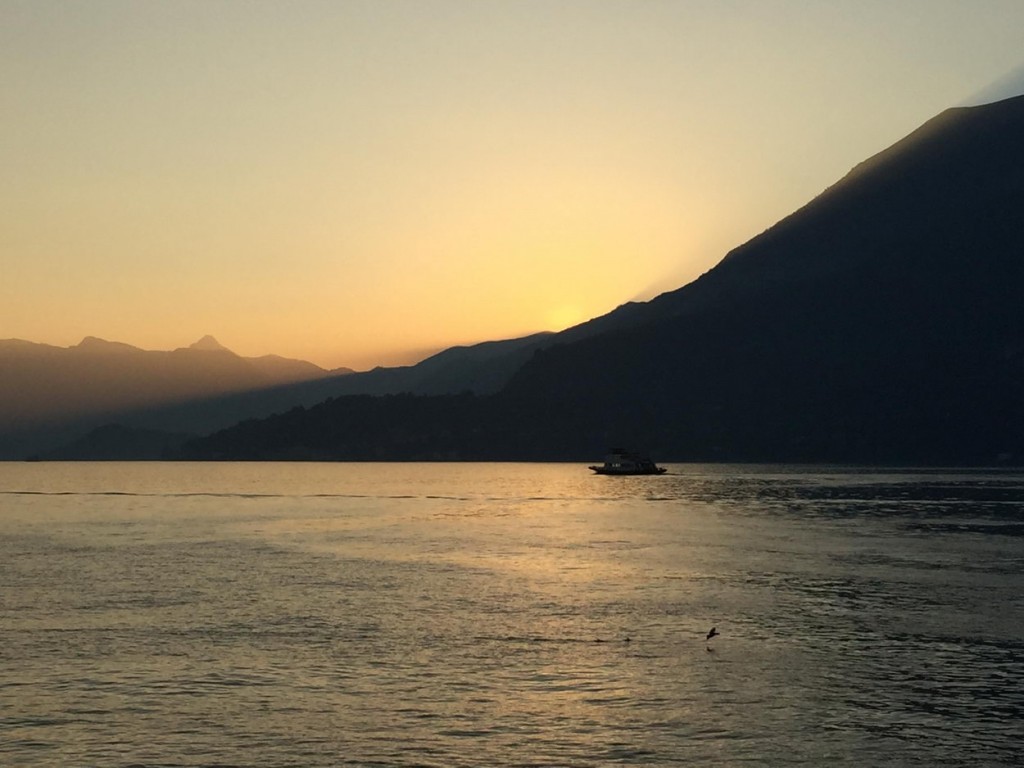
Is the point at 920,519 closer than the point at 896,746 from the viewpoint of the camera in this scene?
No

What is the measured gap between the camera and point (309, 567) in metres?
89.9

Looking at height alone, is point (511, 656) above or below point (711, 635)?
above

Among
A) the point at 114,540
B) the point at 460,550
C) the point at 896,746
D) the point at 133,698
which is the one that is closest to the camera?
the point at 896,746

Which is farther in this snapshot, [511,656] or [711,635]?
[711,635]

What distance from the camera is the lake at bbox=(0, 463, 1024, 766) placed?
3584cm

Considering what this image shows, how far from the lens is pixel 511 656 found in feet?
163

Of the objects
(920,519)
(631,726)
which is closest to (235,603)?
(631,726)

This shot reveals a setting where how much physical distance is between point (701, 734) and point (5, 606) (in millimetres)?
46563

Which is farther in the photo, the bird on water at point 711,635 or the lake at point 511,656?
the bird on water at point 711,635

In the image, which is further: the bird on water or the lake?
the bird on water

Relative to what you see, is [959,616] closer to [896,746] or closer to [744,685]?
[744,685]

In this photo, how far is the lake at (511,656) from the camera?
35.8 meters

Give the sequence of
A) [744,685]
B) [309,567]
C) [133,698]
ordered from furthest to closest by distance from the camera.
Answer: [309,567] < [744,685] < [133,698]

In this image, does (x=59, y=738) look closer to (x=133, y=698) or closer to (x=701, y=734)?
(x=133, y=698)
